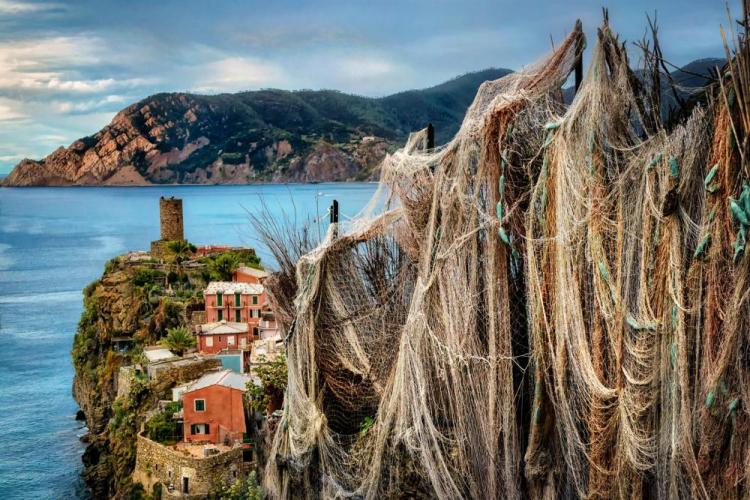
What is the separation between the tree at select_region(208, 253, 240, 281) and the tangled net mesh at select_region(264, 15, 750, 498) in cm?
2619

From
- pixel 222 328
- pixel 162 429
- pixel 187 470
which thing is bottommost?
pixel 187 470

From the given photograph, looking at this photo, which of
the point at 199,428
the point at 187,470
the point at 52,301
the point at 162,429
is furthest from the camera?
the point at 52,301

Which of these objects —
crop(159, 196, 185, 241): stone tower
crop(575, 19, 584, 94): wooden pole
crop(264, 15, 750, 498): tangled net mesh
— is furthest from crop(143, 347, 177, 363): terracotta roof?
crop(575, 19, 584, 94): wooden pole

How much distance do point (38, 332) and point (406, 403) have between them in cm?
4194

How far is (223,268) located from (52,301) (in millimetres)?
24425

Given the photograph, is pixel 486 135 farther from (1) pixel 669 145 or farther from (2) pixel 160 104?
(2) pixel 160 104

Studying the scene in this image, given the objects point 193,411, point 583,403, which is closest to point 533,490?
point 583,403

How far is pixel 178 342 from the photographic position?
86.0 feet

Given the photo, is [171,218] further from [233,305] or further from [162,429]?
[162,429]

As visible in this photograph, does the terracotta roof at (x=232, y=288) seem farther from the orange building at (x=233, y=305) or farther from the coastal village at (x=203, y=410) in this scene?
the coastal village at (x=203, y=410)

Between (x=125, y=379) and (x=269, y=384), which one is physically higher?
(x=269, y=384)

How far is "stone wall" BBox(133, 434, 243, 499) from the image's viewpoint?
59.3 feet

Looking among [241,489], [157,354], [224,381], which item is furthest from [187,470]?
[157,354]

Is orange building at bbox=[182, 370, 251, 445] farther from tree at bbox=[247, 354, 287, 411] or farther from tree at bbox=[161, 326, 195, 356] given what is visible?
tree at bbox=[161, 326, 195, 356]
